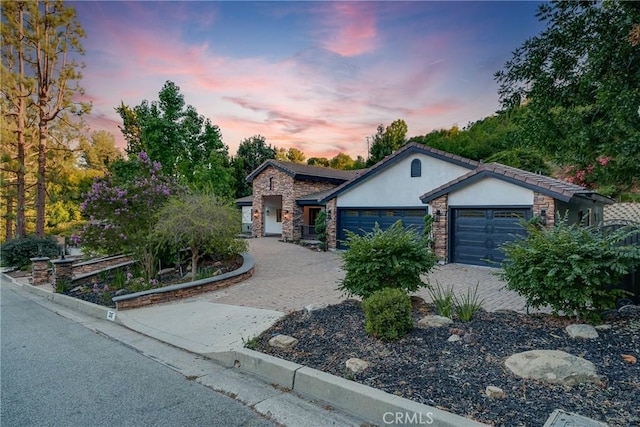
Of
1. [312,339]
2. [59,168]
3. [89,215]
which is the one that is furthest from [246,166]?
[312,339]

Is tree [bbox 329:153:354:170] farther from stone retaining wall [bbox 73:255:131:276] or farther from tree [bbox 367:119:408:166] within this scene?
stone retaining wall [bbox 73:255:131:276]

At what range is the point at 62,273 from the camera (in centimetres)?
978

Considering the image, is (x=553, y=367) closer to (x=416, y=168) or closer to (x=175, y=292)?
(x=175, y=292)

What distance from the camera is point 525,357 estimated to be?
3334 mm

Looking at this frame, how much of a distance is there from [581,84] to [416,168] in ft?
20.6

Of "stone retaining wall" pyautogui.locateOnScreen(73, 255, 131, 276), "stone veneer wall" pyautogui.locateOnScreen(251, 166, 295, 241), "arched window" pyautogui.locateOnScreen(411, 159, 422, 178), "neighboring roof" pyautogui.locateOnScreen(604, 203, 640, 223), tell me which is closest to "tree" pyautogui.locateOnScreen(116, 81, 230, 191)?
"stone veneer wall" pyautogui.locateOnScreen(251, 166, 295, 241)

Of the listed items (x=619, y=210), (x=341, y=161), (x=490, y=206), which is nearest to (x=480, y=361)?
(x=490, y=206)

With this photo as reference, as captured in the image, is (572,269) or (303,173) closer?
(572,269)

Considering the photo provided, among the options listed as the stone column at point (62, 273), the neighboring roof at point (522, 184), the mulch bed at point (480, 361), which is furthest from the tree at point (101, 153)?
the mulch bed at point (480, 361)

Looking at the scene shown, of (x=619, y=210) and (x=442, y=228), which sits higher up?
(x=619, y=210)

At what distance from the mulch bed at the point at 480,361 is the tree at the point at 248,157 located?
31627 mm

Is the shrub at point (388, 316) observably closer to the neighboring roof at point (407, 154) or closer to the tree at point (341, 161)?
the neighboring roof at point (407, 154)

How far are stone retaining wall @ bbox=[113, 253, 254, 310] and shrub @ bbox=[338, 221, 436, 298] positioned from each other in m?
4.43

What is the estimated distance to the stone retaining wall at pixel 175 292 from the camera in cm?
716
